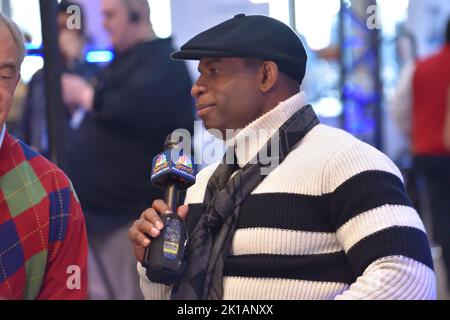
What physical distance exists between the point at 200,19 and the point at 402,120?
246 cm

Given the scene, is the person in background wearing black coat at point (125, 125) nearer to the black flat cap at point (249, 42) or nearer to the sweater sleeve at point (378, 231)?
the black flat cap at point (249, 42)

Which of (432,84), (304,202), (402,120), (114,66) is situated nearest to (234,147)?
(304,202)

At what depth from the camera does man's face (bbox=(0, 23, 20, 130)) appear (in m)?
1.48

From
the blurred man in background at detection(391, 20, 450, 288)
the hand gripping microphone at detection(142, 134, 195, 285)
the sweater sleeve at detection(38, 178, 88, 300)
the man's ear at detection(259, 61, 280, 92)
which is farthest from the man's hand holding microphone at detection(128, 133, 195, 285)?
the blurred man in background at detection(391, 20, 450, 288)

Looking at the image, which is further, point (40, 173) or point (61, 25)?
point (61, 25)

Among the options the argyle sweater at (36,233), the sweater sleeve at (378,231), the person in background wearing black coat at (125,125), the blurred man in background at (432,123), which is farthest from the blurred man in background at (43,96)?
the blurred man in background at (432,123)

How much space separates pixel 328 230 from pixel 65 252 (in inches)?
18.8

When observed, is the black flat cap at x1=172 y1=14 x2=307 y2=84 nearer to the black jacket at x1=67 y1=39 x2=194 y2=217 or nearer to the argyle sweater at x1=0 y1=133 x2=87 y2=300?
the argyle sweater at x1=0 y1=133 x2=87 y2=300

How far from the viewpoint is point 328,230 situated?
1568mm

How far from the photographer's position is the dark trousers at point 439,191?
13.0ft

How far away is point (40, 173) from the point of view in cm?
156

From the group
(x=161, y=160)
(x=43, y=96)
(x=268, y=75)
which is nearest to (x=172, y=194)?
(x=161, y=160)
